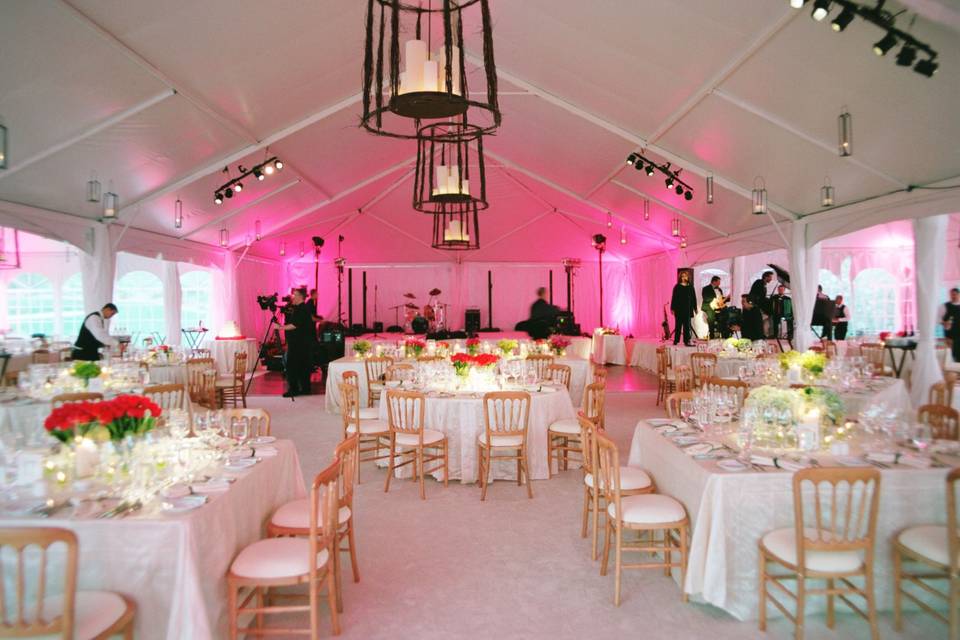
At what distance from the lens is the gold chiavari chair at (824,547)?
2.70 meters

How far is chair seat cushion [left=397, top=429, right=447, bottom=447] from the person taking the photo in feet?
17.3

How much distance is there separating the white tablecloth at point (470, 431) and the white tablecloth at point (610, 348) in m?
9.81

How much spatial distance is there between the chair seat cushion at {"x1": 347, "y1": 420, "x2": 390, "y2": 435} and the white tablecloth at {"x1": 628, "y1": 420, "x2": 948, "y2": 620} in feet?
11.1

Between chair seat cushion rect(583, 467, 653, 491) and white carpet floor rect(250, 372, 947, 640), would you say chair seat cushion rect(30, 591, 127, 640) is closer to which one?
white carpet floor rect(250, 372, 947, 640)

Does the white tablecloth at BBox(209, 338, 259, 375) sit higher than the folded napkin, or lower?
higher

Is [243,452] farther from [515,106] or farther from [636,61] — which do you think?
[515,106]

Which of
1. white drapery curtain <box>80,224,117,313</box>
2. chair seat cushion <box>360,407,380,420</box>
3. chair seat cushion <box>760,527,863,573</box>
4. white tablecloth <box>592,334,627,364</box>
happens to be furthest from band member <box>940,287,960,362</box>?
white drapery curtain <box>80,224,117,313</box>

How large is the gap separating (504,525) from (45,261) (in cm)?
1530

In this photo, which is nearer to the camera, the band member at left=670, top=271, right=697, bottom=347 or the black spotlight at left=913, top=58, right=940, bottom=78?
the black spotlight at left=913, top=58, right=940, bottom=78

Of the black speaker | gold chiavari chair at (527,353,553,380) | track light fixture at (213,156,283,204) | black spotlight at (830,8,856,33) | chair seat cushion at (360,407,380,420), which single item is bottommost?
chair seat cushion at (360,407,380,420)

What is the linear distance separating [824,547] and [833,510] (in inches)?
7.7

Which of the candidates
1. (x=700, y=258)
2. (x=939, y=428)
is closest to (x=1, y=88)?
(x=939, y=428)

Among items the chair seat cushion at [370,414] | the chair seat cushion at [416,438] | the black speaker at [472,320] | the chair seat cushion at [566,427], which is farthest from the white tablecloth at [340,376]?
the black speaker at [472,320]

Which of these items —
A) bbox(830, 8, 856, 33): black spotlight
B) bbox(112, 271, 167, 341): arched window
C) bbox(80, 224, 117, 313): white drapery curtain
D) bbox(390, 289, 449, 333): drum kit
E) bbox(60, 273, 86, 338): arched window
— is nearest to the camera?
bbox(830, 8, 856, 33): black spotlight
